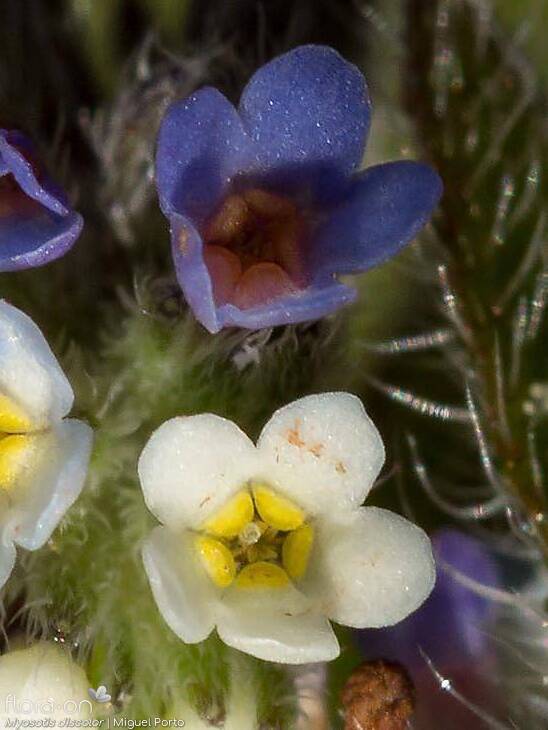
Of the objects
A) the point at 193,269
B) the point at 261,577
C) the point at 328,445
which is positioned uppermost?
the point at 193,269

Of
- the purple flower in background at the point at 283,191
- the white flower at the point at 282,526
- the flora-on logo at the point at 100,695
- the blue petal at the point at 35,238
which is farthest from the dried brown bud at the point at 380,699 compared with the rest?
the blue petal at the point at 35,238

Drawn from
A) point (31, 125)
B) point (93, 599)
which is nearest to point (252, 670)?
point (93, 599)

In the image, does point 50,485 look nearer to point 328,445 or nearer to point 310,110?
point 328,445

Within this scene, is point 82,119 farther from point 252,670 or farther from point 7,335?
point 252,670

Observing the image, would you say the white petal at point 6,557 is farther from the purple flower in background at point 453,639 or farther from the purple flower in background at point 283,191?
the purple flower in background at point 453,639

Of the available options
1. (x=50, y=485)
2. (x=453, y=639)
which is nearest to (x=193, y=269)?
(x=50, y=485)
